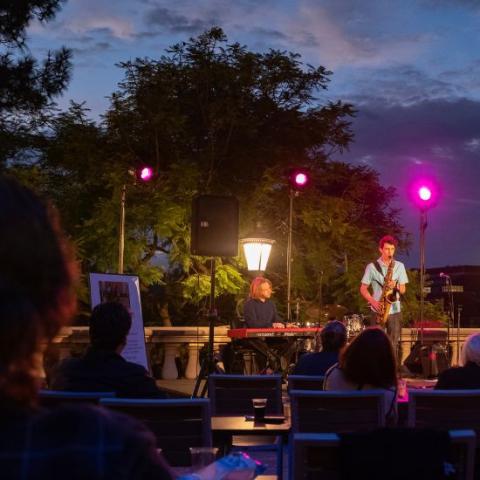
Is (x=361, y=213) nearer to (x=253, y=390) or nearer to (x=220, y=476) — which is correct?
(x=253, y=390)

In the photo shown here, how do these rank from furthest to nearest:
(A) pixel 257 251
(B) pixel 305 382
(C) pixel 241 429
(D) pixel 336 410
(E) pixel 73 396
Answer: (A) pixel 257 251
(B) pixel 305 382
(C) pixel 241 429
(D) pixel 336 410
(E) pixel 73 396

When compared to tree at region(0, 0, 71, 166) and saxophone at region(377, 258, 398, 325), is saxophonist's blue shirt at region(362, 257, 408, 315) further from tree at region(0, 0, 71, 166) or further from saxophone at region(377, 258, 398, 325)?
tree at region(0, 0, 71, 166)

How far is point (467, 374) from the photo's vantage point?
453 cm

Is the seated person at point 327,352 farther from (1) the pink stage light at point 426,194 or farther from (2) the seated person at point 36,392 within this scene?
(1) the pink stage light at point 426,194

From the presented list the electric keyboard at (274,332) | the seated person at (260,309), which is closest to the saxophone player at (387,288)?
the electric keyboard at (274,332)

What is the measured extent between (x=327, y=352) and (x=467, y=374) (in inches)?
53.4

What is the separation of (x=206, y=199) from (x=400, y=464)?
25.3 ft

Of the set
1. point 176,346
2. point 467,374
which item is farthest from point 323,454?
point 176,346

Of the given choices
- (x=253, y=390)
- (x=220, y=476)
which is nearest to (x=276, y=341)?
(x=253, y=390)

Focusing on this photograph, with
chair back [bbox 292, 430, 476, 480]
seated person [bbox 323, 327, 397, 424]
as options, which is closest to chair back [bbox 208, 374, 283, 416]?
seated person [bbox 323, 327, 397, 424]

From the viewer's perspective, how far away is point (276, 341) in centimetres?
1113

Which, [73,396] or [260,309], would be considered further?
[260,309]

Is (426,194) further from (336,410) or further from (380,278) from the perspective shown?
(336,410)

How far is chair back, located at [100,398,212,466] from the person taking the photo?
359cm
